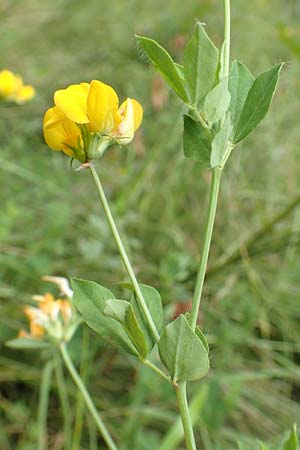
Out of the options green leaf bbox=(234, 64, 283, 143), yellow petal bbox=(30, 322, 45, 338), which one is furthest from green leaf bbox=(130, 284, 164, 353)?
yellow petal bbox=(30, 322, 45, 338)

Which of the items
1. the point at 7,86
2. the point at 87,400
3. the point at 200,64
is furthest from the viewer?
the point at 7,86

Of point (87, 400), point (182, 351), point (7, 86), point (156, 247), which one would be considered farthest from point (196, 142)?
point (156, 247)

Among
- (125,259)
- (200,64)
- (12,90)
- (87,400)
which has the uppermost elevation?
(12,90)

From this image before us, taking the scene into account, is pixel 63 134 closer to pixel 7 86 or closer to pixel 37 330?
pixel 37 330

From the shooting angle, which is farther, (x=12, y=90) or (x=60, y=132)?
(x=12, y=90)

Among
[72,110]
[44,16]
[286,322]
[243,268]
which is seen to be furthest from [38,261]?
[44,16]

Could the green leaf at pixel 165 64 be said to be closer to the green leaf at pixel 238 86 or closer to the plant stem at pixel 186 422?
the green leaf at pixel 238 86

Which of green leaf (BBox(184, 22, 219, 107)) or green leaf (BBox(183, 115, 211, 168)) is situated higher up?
green leaf (BBox(184, 22, 219, 107))

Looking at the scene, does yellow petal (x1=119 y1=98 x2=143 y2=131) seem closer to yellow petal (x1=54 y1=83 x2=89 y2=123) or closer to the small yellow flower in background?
yellow petal (x1=54 y1=83 x2=89 y2=123)
